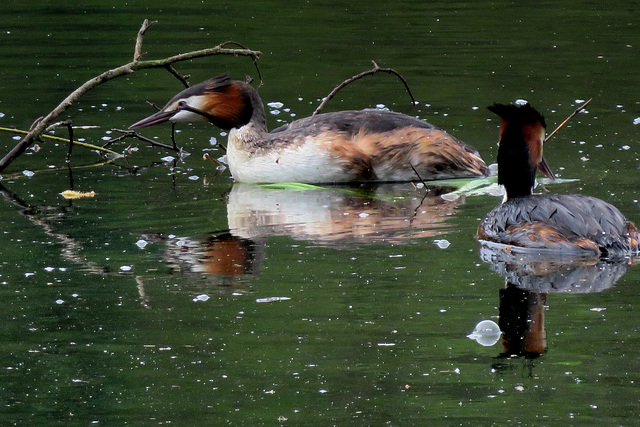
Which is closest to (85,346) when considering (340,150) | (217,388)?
(217,388)

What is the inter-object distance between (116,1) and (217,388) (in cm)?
2078

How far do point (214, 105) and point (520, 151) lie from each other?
12.0 ft

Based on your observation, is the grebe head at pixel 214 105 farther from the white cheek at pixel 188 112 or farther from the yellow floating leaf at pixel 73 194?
the yellow floating leaf at pixel 73 194

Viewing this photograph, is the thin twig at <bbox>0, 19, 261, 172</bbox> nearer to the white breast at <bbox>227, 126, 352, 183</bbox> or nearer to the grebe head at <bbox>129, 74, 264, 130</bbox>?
the grebe head at <bbox>129, 74, 264, 130</bbox>

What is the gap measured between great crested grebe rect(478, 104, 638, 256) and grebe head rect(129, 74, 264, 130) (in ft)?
11.0

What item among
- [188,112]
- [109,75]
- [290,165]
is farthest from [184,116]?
[290,165]

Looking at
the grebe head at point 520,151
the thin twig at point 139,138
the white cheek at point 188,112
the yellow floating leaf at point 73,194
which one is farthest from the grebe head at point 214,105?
the grebe head at point 520,151

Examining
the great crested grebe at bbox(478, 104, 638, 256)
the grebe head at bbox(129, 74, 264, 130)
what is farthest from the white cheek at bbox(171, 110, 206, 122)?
the great crested grebe at bbox(478, 104, 638, 256)

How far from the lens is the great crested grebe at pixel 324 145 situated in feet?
38.3

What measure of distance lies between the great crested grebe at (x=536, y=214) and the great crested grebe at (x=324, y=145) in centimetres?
219

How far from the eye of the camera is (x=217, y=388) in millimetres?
6395

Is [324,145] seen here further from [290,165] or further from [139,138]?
[139,138]

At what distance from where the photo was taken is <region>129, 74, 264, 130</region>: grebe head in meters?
12.1

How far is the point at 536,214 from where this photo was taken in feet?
29.2
